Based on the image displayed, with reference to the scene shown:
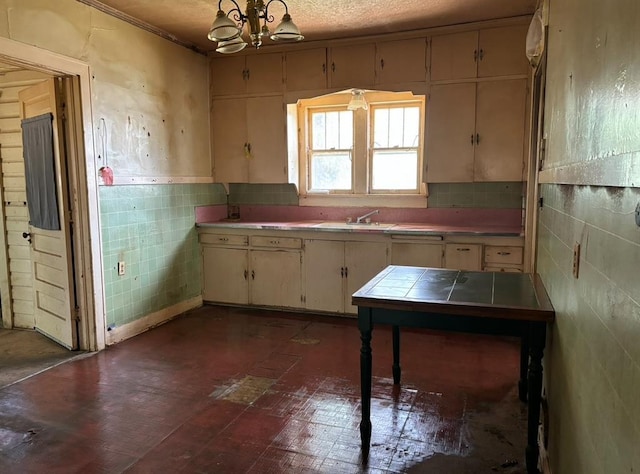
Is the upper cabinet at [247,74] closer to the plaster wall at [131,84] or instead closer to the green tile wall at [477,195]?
the plaster wall at [131,84]

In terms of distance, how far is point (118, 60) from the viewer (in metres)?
3.95

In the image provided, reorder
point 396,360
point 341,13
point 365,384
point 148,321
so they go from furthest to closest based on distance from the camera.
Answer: point 148,321, point 341,13, point 396,360, point 365,384

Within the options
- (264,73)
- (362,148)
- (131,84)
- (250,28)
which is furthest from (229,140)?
(250,28)

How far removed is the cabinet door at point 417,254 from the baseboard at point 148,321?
2222 millimetres

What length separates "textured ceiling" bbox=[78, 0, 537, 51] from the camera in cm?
372

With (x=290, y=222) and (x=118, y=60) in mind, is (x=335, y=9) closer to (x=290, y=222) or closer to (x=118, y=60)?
(x=118, y=60)

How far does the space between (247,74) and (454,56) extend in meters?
2.16

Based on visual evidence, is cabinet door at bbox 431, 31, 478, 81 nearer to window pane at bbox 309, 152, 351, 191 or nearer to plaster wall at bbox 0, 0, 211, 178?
window pane at bbox 309, 152, 351, 191

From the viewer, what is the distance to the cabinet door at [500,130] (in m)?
4.18

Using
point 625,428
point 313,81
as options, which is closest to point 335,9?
point 313,81

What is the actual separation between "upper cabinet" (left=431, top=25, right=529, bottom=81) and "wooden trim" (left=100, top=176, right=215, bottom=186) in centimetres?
264

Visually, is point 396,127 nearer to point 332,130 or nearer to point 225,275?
point 332,130

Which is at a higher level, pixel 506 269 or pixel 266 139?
pixel 266 139

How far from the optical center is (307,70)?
4.80 metres
